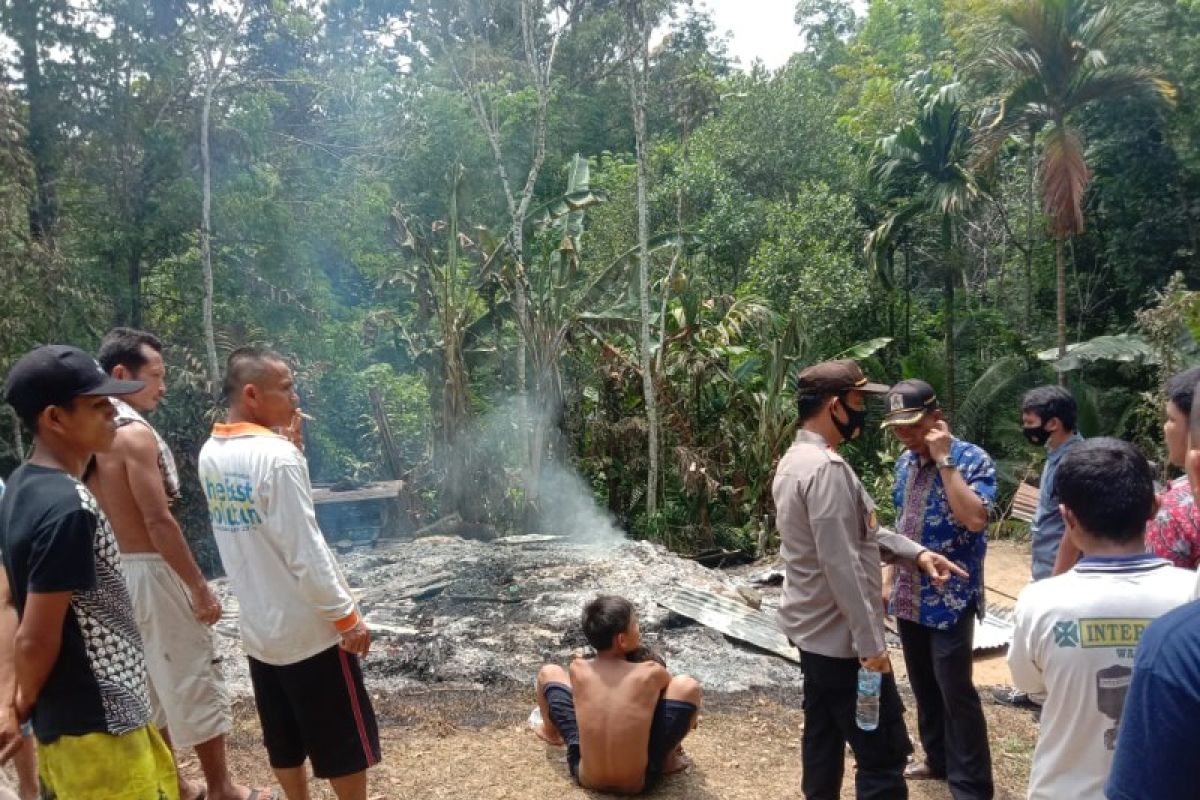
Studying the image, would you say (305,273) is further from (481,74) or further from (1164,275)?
(1164,275)

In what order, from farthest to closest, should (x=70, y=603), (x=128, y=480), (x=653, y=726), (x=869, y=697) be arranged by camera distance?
(x=653, y=726)
(x=128, y=480)
(x=869, y=697)
(x=70, y=603)

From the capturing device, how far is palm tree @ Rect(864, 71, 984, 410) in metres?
13.4

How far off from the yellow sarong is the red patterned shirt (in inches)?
120

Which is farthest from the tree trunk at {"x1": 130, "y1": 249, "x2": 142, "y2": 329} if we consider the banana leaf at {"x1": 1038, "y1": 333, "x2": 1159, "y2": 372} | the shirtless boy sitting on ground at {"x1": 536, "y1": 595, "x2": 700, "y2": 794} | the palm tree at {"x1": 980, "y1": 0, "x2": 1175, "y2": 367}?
the banana leaf at {"x1": 1038, "y1": 333, "x2": 1159, "y2": 372}

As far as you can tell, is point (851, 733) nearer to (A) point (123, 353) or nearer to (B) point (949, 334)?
(A) point (123, 353)

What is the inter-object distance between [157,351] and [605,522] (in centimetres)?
929

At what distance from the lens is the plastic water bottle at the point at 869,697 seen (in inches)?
122

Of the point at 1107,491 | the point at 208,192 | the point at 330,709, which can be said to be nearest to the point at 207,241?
the point at 208,192

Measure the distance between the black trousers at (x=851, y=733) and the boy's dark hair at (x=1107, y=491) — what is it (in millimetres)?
1236

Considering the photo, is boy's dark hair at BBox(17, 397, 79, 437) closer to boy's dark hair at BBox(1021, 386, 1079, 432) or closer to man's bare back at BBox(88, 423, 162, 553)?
man's bare back at BBox(88, 423, 162, 553)

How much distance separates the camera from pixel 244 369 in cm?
328

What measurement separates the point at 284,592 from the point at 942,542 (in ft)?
8.35

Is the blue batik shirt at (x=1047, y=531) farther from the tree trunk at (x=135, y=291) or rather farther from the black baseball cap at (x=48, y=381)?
the tree trunk at (x=135, y=291)

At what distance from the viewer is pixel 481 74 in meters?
19.2
